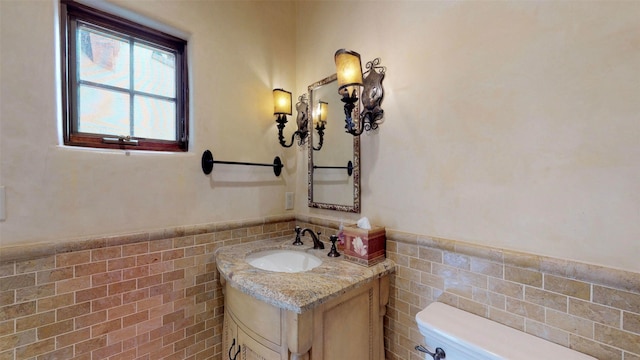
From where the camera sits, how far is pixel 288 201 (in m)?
1.84

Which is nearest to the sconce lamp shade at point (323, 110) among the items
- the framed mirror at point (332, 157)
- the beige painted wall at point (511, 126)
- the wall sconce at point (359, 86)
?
the framed mirror at point (332, 157)

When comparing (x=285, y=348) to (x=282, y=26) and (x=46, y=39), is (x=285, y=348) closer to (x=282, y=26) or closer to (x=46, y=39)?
(x=46, y=39)

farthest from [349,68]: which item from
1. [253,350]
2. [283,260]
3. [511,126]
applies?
[253,350]

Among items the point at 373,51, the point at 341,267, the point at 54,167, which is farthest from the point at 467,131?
the point at 54,167

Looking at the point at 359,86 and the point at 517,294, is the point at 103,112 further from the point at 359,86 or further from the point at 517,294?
the point at 517,294

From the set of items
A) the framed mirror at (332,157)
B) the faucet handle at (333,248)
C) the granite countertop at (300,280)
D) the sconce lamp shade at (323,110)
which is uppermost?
the sconce lamp shade at (323,110)

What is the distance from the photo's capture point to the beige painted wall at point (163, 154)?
3.20 ft

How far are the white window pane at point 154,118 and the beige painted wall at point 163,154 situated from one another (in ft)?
0.39

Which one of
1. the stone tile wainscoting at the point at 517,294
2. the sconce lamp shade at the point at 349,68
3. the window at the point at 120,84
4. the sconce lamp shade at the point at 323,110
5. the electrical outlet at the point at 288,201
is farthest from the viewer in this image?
the electrical outlet at the point at 288,201

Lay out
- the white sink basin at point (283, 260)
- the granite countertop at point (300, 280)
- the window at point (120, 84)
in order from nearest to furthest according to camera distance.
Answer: the granite countertop at point (300, 280) → the window at point (120, 84) → the white sink basin at point (283, 260)

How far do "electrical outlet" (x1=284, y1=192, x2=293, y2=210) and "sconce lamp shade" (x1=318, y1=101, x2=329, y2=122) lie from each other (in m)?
0.59

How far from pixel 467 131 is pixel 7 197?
71.4 inches

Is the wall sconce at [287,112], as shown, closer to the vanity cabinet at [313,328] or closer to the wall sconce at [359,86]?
the wall sconce at [359,86]

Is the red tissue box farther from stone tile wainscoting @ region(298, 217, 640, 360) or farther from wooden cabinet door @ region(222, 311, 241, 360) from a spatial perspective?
wooden cabinet door @ region(222, 311, 241, 360)
